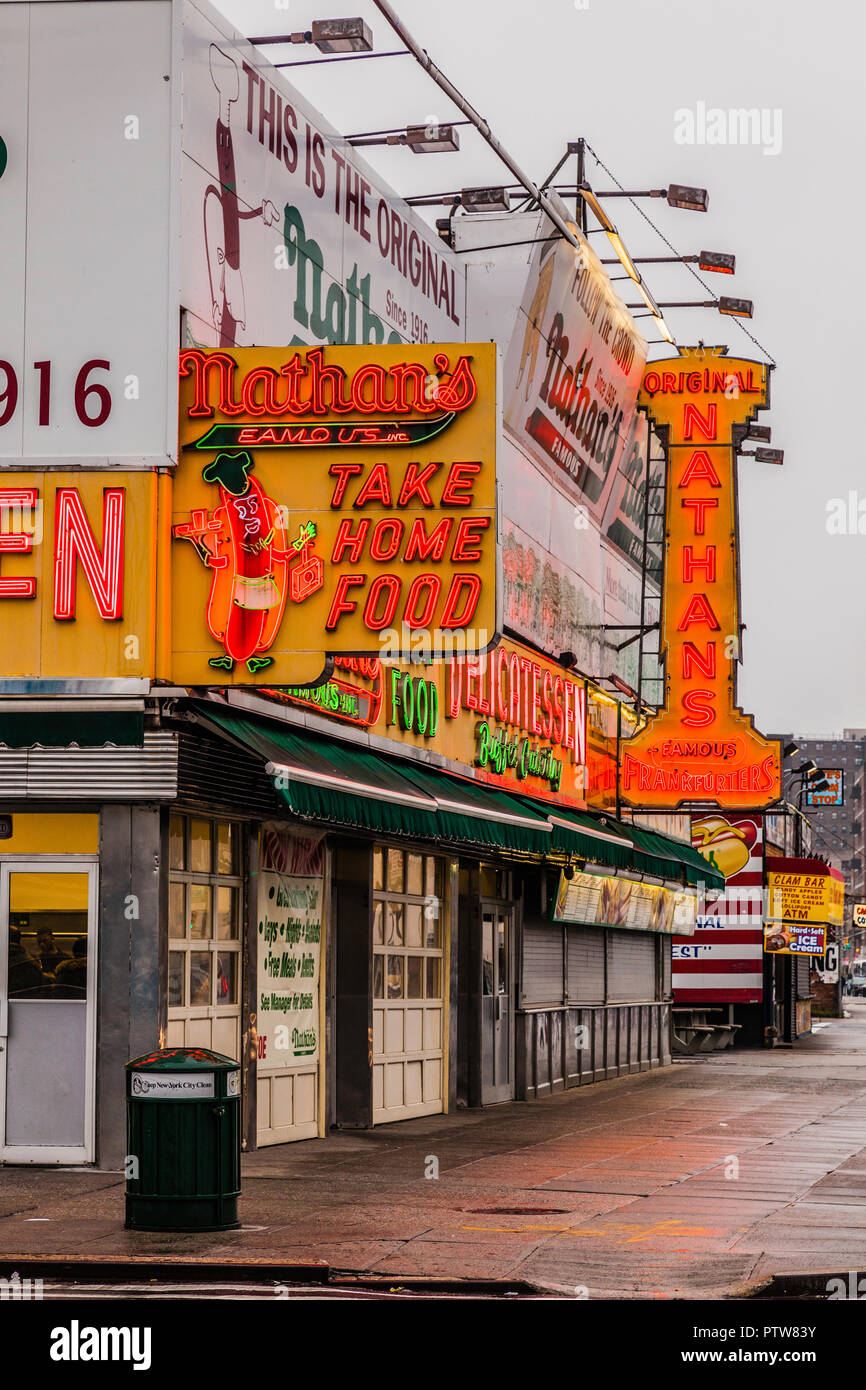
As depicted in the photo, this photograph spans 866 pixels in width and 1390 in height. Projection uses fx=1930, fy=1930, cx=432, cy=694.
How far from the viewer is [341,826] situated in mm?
18141

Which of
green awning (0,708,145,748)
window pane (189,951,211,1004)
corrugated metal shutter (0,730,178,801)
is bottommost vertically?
window pane (189,951,211,1004)

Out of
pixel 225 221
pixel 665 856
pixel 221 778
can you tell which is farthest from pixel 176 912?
pixel 665 856

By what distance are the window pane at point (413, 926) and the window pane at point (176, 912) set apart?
573 centimetres

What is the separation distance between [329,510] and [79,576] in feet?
6.71

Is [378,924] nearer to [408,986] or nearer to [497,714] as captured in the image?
[408,986]

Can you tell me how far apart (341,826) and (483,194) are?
23.6 ft

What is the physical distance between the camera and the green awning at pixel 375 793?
591 inches

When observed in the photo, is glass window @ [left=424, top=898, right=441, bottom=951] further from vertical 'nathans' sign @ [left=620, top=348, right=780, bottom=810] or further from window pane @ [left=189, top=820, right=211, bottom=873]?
vertical 'nathans' sign @ [left=620, top=348, right=780, bottom=810]

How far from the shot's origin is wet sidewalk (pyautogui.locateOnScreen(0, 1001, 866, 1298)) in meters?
11.0

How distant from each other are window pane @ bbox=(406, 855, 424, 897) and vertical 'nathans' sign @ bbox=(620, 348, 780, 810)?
25.3 ft

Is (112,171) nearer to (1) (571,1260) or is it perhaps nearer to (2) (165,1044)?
(2) (165,1044)

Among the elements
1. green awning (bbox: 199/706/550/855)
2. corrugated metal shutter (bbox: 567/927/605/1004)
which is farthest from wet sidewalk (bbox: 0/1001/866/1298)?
corrugated metal shutter (bbox: 567/927/605/1004)

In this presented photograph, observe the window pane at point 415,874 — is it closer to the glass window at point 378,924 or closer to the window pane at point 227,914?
the glass window at point 378,924
